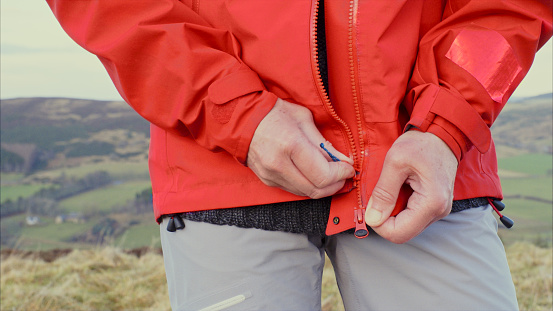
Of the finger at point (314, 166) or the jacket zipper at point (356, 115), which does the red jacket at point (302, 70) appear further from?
the finger at point (314, 166)

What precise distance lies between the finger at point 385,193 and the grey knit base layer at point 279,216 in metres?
0.14

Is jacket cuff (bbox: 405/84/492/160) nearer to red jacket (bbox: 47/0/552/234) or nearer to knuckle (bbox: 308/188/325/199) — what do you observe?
red jacket (bbox: 47/0/552/234)

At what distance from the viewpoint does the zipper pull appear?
1.27 meters

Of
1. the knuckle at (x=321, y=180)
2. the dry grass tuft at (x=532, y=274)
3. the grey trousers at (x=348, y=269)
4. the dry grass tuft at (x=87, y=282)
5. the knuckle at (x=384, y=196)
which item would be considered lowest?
the dry grass tuft at (x=87, y=282)

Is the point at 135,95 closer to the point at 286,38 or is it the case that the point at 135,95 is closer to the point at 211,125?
the point at 211,125

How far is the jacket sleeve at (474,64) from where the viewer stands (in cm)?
125

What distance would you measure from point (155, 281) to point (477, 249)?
3068mm

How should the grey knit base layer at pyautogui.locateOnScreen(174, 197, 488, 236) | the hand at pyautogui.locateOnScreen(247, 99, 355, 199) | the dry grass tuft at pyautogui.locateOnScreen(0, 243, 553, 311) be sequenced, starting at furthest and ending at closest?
the dry grass tuft at pyautogui.locateOnScreen(0, 243, 553, 311), the grey knit base layer at pyautogui.locateOnScreen(174, 197, 488, 236), the hand at pyautogui.locateOnScreen(247, 99, 355, 199)

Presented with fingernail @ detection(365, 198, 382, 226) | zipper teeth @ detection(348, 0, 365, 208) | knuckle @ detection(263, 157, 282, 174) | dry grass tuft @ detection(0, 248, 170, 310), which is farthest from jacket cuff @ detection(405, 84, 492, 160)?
dry grass tuft @ detection(0, 248, 170, 310)

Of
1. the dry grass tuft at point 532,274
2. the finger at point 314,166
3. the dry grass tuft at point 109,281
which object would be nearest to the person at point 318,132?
the finger at point 314,166

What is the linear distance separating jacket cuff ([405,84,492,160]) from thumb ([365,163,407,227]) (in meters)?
0.15

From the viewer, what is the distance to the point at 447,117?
1235 mm

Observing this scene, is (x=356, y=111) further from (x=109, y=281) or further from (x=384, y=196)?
(x=109, y=281)

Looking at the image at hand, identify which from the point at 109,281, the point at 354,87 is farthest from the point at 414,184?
the point at 109,281
